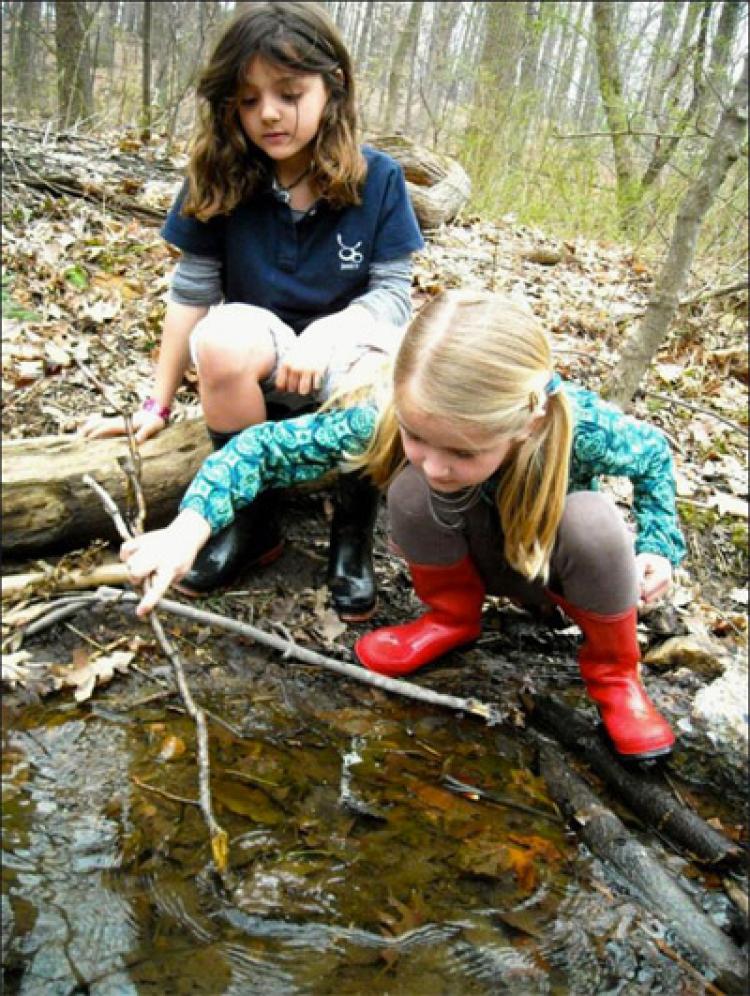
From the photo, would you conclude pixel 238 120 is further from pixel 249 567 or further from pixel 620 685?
pixel 620 685

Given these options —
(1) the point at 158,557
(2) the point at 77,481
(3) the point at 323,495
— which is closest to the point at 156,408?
(2) the point at 77,481

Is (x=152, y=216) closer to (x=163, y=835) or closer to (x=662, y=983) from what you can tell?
(x=163, y=835)

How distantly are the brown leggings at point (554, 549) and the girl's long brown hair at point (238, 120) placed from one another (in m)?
1.01

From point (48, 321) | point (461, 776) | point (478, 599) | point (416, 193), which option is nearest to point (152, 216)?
point (48, 321)

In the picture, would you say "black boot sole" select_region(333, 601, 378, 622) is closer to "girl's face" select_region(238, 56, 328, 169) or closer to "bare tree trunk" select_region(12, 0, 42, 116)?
"girl's face" select_region(238, 56, 328, 169)

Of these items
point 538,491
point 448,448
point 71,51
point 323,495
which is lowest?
point 323,495

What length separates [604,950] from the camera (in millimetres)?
1625

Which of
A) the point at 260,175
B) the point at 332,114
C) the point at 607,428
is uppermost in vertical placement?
the point at 332,114

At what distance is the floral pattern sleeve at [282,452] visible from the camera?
2074 millimetres

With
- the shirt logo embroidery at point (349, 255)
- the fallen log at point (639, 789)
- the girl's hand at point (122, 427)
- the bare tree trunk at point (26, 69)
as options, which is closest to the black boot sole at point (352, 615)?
the fallen log at point (639, 789)

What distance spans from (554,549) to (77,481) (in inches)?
56.8

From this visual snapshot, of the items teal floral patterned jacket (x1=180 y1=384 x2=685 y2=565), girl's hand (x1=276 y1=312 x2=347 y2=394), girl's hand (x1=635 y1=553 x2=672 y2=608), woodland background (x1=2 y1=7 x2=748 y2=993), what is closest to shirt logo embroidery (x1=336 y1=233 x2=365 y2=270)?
girl's hand (x1=276 y1=312 x2=347 y2=394)

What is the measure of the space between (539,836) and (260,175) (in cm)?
201

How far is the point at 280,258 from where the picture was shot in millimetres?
2592
